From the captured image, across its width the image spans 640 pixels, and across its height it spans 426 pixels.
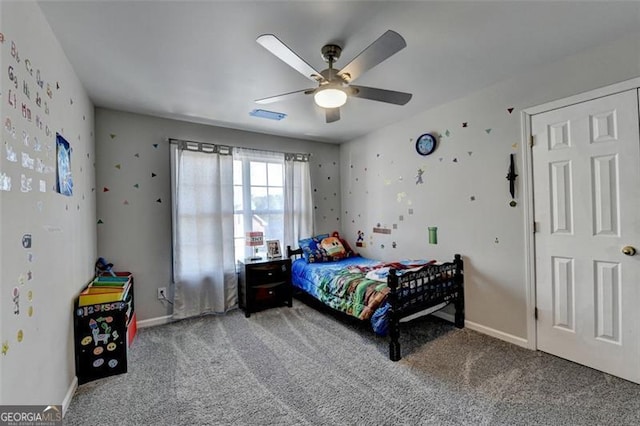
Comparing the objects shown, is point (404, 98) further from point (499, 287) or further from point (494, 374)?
point (494, 374)

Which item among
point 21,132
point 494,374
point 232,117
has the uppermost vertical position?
point 232,117

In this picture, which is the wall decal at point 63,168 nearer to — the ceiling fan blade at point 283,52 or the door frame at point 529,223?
the ceiling fan blade at point 283,52

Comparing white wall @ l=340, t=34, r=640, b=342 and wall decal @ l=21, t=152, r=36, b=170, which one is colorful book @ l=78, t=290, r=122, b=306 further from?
white wall @ l=340, t=34, r=640, b=342

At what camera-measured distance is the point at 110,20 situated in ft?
5.40

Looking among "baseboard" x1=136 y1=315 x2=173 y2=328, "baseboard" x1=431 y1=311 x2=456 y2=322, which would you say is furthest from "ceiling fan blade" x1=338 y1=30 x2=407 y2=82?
"baseboard" x1=136 y1=315 x2=173 y2=328

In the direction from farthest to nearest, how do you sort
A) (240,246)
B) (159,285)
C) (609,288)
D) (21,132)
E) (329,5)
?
(240,246) < (159,285) < (609,288) < (329,5) < (21,132)

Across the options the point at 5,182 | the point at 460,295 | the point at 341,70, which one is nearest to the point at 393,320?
the point at 460,295

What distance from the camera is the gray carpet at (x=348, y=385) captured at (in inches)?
66.1

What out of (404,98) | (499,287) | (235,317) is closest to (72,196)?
(235,317)

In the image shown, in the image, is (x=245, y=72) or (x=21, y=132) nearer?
(x=21, y=132)

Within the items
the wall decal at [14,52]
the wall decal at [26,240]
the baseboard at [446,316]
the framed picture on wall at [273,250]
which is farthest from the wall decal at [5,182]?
the baseboard at [446,316]

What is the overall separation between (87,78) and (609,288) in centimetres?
437

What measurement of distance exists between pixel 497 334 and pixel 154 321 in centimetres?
356

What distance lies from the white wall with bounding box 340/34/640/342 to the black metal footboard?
0.11 metres
